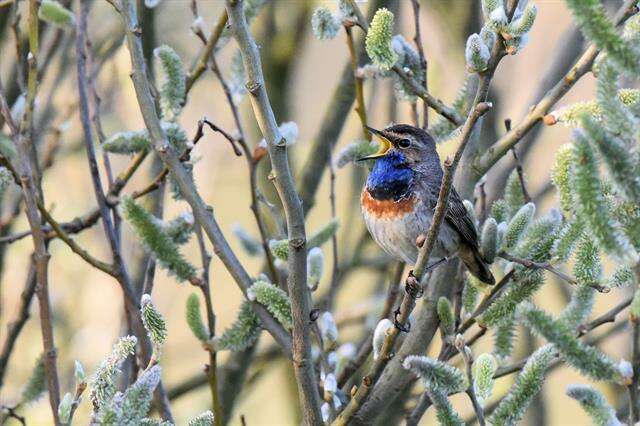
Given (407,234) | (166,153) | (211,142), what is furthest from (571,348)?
(211,142)

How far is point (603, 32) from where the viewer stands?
1981 millimetres

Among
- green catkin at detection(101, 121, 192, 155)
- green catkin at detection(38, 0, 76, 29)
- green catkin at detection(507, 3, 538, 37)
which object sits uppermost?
green catkin at detection(38, 0, 76, 29)

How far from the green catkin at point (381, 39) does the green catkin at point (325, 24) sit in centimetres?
48

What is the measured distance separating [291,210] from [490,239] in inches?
27.0

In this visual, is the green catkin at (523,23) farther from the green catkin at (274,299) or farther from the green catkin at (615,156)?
the green catkin at (615,156)

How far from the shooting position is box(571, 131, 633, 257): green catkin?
194cm

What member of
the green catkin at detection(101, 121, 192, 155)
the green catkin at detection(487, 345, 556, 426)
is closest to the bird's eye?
the green catkin at detection(101, 121, 192, 155)

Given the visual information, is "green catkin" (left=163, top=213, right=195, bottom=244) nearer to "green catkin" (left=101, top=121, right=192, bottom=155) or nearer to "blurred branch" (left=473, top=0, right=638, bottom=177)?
"green catkin" (left=101, top=121, right=192, bottom=155)

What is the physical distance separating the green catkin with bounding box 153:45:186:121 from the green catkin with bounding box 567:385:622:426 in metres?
1.90

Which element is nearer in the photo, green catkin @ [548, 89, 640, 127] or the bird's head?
green catkin @ [548, 89, 640, 127]

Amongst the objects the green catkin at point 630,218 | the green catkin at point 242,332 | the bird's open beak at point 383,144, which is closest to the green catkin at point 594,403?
the green catkin at point 630,218

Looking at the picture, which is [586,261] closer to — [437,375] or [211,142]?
[437,375]

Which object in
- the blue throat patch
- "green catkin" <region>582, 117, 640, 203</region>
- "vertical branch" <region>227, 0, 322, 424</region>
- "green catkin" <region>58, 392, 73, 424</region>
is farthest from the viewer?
the blue throat patch

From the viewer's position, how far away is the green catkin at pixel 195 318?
341cm
